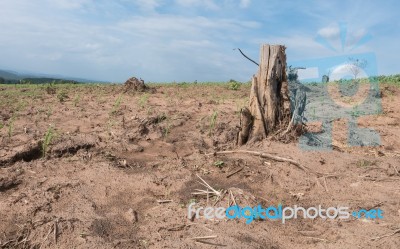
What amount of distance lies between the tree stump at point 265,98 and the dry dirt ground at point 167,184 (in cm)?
31

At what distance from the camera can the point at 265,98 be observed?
548 cm

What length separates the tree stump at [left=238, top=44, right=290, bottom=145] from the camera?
5379 mm

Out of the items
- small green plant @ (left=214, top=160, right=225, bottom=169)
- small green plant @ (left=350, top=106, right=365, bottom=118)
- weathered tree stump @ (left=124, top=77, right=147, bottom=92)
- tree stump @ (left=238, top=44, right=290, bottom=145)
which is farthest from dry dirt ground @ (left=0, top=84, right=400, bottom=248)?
weathered tree stump @ (left=124, top=77, right=147, bottom=92)

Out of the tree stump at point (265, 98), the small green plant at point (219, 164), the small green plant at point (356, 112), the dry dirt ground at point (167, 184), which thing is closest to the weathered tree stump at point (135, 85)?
the dry dirt ground at point (167, 184)

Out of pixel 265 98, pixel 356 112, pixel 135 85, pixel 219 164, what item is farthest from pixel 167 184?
pixel 135 85

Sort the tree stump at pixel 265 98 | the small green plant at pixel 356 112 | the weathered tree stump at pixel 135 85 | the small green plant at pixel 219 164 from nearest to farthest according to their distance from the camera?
1. the small green plant at pixel 219 164
2. the tree stump at pixel 265 98
3. the small green plant at pixel 356 112
4. the weathered tree stump at pixel 135 85

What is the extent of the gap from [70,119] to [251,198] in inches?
183

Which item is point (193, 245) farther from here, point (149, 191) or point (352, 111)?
point (352, 111)

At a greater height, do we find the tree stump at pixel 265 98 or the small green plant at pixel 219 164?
the tree stump at pixel 265 98

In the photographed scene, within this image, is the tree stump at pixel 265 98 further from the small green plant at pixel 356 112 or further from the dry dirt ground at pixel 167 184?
the small green plant at pixel 356 112

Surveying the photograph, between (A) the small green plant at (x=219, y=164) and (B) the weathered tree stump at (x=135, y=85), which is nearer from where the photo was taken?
(A) the small green plant at (x=219, y=164)

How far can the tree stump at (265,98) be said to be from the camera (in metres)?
5.38

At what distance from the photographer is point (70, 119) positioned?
23.3ft

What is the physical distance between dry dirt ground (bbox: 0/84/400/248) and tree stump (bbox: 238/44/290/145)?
31 cm
